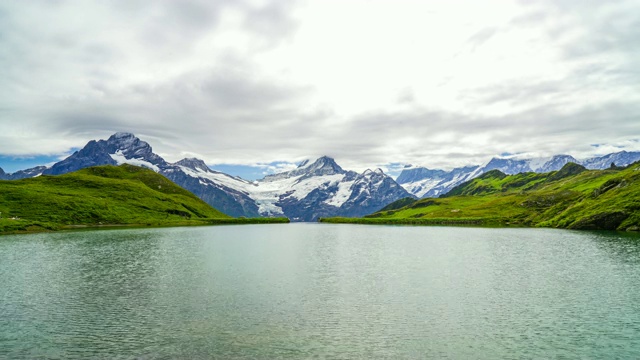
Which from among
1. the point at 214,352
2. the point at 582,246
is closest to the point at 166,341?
the point at 214,352

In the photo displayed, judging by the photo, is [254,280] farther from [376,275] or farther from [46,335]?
[46,335]

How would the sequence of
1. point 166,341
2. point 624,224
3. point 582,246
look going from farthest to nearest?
point 624,224, point 582,246, point 166,341

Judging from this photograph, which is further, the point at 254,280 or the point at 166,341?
the point at 254,280

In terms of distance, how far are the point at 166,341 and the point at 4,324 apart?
20.2 meters

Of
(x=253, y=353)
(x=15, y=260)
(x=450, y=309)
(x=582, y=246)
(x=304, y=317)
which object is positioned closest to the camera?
(x=253, y=353)

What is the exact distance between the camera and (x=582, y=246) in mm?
112000

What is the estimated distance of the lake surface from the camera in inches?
1393

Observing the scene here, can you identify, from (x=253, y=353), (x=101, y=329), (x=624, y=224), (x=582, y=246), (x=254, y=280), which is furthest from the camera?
(x=624, y=224)

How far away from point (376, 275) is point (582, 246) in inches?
3002

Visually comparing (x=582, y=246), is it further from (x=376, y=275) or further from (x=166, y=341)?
(x=166, y=341)

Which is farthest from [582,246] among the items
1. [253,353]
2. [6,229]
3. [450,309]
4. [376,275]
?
[6,229]

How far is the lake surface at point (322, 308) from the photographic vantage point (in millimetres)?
35375

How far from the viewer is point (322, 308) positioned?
49.1m

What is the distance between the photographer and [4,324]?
4209cm
